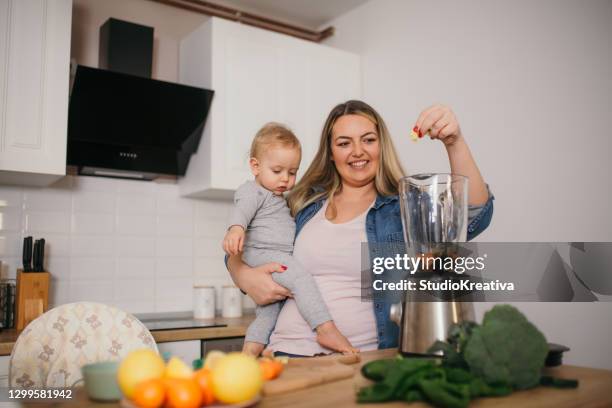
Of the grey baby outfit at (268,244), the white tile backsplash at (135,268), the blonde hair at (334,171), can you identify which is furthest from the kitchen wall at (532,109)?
the white tile backsplash at (135,268)

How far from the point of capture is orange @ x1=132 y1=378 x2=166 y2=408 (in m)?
0.63

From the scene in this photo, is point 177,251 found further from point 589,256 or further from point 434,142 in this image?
point 589,256

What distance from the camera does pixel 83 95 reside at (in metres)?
2.29

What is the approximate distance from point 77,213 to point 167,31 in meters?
1.06

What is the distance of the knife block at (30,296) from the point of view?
211cm

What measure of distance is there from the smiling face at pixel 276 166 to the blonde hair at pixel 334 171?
60 mm

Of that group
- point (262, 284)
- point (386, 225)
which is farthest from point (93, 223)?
point (386, 225)

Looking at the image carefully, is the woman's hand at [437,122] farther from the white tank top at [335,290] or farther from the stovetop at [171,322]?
the stovetop at [171,322]

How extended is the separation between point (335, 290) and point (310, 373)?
61 centimetres

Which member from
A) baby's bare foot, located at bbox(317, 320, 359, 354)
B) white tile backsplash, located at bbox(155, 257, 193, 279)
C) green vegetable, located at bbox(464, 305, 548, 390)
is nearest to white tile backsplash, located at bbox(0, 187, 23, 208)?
white tile backsplash, located at bbox(155, 257, 193, 279)

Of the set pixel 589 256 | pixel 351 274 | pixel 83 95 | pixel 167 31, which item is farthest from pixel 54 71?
pixel 589 256

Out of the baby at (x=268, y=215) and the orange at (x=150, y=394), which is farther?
the baby at (x=268, y=215)

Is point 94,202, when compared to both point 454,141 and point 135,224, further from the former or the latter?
point 454,141

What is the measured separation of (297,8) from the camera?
3047 millimetres
